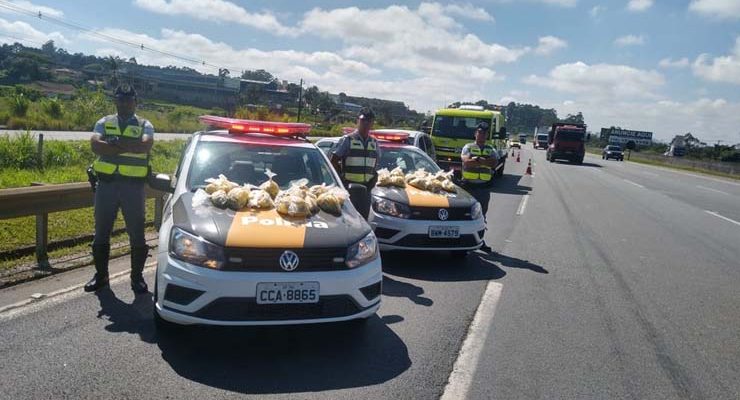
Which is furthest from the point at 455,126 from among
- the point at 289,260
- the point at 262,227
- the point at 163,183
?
the point at 289,260

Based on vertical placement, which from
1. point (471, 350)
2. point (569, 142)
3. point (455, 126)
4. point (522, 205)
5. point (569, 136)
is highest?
point (569, 136)

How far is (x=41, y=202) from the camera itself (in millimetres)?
6512

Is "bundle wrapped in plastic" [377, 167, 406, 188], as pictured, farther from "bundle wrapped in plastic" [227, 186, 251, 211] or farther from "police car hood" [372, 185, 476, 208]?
"bundle wrapped in plastic" [227, 186, 251, 211]

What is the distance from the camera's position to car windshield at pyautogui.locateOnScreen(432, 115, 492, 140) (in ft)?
63.2

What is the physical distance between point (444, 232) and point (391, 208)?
2.41ft

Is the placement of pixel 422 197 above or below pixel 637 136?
below

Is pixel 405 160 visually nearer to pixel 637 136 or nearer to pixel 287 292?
pixel 287 292

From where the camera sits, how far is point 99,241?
5645 mm

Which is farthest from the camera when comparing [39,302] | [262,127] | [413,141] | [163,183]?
[413,141]

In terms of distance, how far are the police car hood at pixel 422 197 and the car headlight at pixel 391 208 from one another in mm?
54

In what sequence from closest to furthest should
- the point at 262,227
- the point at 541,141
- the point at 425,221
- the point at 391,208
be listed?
the point at 262,227 < the point at 425,221 < the point at 391,208 < the point at 541,141

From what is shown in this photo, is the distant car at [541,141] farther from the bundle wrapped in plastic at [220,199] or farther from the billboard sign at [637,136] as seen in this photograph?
the bundle wrapped in plastic at [220,199]

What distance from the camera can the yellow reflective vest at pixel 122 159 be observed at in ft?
18.0

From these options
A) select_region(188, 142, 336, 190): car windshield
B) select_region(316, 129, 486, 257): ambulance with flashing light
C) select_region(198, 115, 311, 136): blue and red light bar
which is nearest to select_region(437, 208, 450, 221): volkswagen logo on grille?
select_region(316, 129, 486, 257): ambulance with flashing light
